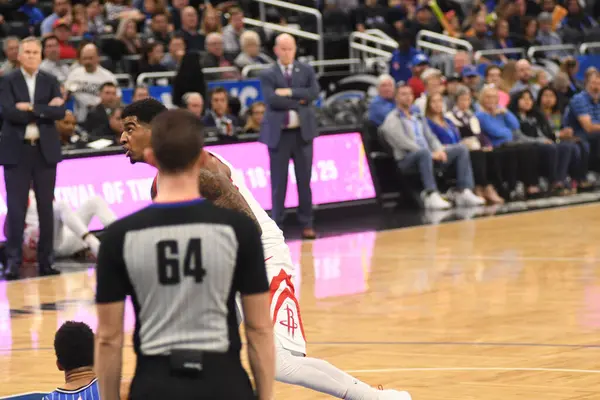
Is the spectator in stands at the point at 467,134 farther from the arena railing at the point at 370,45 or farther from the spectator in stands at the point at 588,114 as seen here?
the arena railing at the point at 370,45

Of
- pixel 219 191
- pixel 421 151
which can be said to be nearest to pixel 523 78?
pixel 421 151

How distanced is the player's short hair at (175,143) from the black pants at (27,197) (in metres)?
9.27

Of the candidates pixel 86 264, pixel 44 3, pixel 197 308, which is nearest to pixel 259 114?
pixel 86 264

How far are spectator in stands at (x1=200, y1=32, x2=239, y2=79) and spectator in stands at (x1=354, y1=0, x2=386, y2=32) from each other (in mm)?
5420

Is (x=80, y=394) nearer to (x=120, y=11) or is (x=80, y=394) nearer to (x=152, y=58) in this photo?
(x=152, y=58)

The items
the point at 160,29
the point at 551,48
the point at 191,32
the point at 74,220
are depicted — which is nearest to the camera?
the point at 74,220

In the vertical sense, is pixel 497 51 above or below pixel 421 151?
above

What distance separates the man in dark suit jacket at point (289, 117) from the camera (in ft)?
50.4

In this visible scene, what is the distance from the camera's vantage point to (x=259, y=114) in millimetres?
17656

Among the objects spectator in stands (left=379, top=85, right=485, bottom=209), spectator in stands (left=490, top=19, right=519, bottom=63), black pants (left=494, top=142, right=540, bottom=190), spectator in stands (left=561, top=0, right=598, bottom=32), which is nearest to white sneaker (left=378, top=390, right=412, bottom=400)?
spectator in stands (left=379, top=85, right=485, bottom=209)

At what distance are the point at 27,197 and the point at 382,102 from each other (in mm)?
7157

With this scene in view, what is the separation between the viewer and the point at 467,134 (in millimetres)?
19672

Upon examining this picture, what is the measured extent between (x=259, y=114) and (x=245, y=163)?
901mm

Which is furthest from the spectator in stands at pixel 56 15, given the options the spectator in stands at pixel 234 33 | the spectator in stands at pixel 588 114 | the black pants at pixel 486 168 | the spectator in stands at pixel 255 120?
the spectator in stands at pixel 588 114
